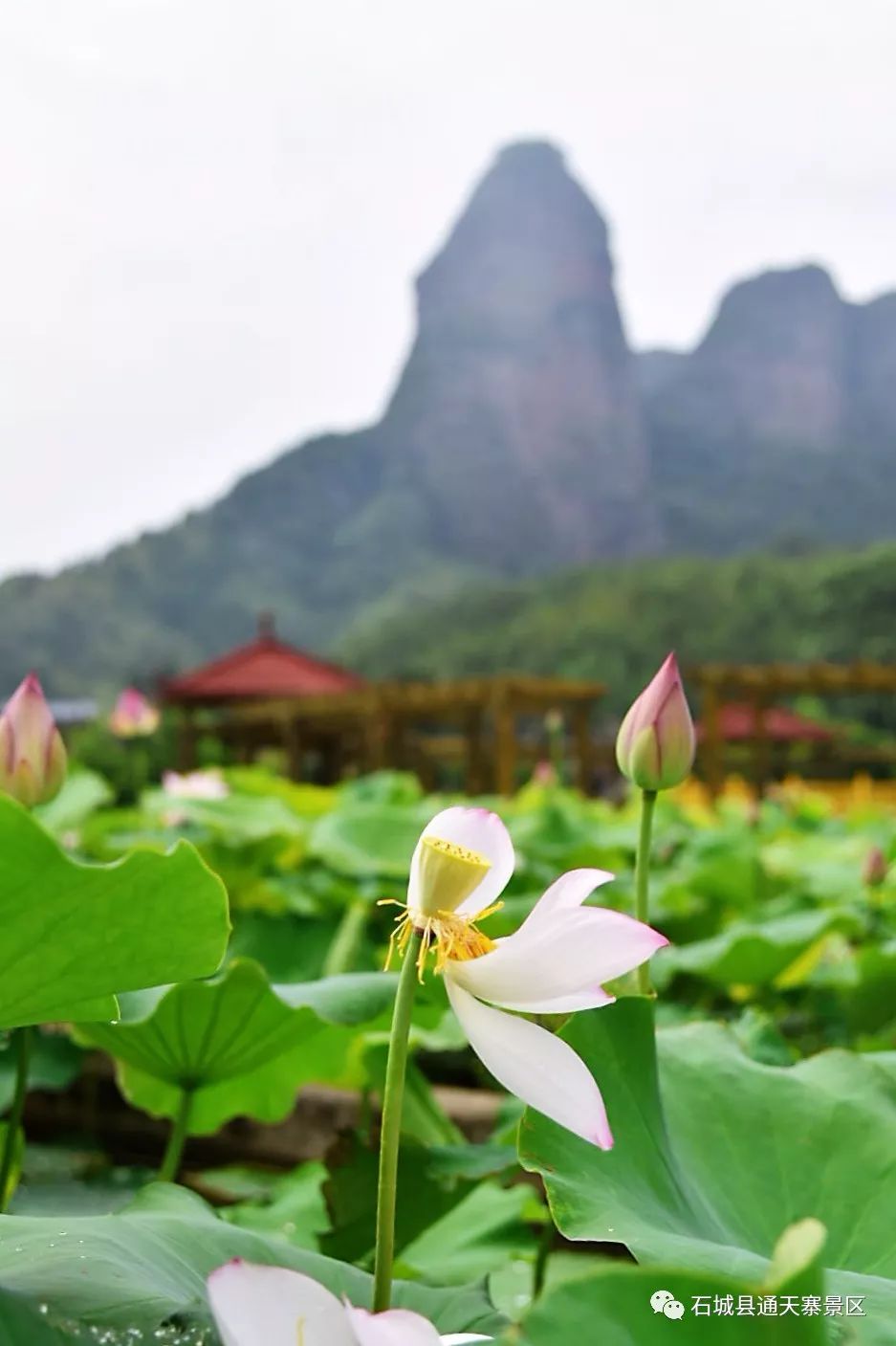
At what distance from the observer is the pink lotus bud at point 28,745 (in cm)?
53

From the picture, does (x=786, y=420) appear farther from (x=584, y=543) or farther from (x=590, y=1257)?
(x=590, y=1257)

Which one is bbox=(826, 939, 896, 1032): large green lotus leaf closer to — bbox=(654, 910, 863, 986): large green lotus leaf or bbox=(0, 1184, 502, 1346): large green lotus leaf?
bbox=(654, 910, 863, 986): large green lotus leaf

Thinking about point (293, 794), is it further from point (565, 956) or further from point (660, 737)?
point (565, 956)

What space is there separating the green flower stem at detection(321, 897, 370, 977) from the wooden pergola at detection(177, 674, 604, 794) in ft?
10.1

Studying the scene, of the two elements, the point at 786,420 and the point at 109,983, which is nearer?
the point at 109,983

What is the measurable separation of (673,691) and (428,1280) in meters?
0.30

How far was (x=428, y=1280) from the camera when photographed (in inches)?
22.7

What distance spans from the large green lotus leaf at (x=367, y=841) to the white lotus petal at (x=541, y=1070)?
41.2 inches

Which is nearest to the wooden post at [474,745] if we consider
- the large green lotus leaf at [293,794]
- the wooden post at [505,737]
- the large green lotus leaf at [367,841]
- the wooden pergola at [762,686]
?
the wooden post at [505,737]

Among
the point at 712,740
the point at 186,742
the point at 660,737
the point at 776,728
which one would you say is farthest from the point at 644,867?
the point at 776,728

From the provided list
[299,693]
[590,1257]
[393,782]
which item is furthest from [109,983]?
[299,693]

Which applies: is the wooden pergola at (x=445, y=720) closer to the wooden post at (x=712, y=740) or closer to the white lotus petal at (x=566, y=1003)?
the wooden post at (x=712, y=740)

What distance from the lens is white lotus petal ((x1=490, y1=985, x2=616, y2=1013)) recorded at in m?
0.30

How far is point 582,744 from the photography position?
5.75m
